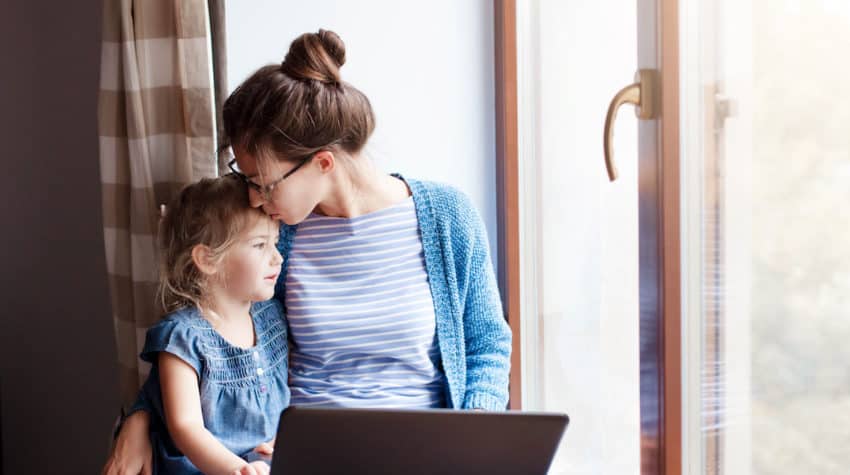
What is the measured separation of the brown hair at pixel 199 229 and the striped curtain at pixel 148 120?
194mm

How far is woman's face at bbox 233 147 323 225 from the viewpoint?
55.6 inches

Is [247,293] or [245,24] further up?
[245,24]

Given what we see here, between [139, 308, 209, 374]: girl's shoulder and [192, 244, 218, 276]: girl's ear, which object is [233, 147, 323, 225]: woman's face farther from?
[139, 308, 209, 374]: girl's shoulder

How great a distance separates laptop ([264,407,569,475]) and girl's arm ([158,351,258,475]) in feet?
0.98

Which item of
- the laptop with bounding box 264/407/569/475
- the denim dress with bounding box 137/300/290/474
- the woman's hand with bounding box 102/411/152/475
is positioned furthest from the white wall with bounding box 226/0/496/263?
the laptop with bounding box 264/407/569/475

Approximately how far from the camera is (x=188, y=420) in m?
1.34

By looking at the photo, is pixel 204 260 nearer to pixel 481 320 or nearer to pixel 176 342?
pixel 176 342

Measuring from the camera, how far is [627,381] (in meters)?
1.50

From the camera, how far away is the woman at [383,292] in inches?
60.2

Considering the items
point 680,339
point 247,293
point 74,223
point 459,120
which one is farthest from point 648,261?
point 74,223

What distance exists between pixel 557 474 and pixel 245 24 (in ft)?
3.67

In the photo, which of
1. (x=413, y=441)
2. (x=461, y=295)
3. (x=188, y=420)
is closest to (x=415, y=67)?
(x=461, y=295)

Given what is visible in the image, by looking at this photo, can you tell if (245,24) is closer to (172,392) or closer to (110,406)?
(172,392)

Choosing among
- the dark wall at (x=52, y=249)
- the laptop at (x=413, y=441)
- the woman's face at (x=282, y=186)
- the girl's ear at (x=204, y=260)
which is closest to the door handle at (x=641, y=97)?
the laptop at (x=413, y=441)
